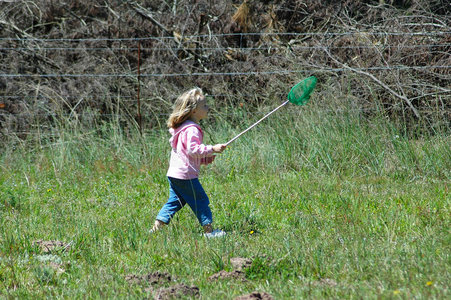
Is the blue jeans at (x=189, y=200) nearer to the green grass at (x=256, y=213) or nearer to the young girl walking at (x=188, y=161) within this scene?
the young girl walking at (x=188, y=161)

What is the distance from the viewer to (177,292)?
3053mm

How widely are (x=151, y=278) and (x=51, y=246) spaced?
3.42 feet

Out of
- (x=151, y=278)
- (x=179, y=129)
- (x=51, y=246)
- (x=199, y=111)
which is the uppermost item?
(x=199, y=111)

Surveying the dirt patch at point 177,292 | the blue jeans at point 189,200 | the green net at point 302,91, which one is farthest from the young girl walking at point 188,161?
the dirt patch at point 177,292

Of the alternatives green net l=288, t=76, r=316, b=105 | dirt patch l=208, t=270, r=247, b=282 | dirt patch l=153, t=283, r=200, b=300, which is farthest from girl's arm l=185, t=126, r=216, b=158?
dirt patch l=153, t=283, r=200, b=300

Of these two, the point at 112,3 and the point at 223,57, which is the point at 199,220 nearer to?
the point at 223,57

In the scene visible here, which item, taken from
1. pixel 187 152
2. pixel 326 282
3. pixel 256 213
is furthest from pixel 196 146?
pixel 326 282

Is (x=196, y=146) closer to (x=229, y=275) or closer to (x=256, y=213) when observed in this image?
(x=256, y=213)

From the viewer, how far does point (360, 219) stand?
442 cm

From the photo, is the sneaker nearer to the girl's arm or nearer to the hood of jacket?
the girl's arm

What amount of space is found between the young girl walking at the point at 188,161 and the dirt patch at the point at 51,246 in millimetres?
728

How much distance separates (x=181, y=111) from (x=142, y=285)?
168cm

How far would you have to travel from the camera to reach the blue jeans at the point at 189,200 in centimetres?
446

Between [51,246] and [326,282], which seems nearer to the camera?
[326,282]
